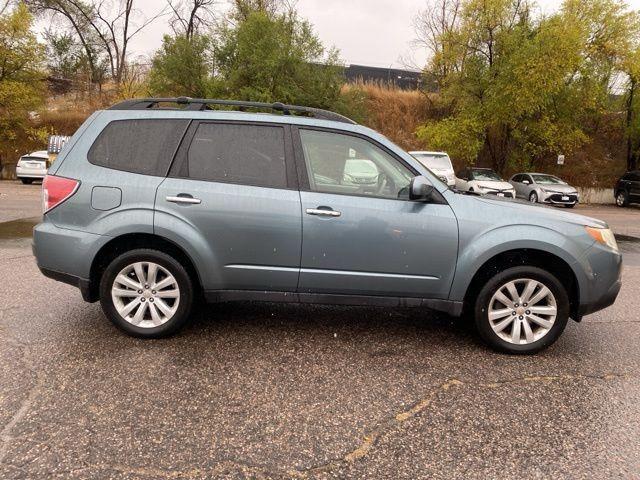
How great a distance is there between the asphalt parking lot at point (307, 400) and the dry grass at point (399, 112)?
29464mm

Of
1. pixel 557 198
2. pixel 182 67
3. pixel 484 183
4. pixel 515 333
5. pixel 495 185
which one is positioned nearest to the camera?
pixel 515 333

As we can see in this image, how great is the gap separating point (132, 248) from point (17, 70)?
92.1ft

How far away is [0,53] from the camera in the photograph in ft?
83.3

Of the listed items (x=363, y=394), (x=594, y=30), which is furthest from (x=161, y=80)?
(x=363, y=394)

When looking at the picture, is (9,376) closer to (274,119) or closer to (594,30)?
(274,119)

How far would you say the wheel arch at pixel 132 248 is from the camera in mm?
3775

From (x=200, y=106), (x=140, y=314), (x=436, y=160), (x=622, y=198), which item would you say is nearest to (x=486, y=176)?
(x=436, y=160)

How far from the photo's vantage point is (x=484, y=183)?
63.3 ft

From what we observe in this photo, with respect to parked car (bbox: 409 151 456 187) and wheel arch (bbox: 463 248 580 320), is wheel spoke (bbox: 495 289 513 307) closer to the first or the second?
wheel arch (bbox: 463 248 580 320)

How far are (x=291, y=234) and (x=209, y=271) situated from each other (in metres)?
0.70

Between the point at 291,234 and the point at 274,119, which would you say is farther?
the point at 274,119

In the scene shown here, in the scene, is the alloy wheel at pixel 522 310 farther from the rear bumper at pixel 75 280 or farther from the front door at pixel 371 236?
the rear bumper at pixel 75 280

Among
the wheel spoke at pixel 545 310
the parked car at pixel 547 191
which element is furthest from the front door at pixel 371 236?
the parked car at pixel 547 191

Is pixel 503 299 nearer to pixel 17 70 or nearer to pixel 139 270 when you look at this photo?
pixel 139 270
